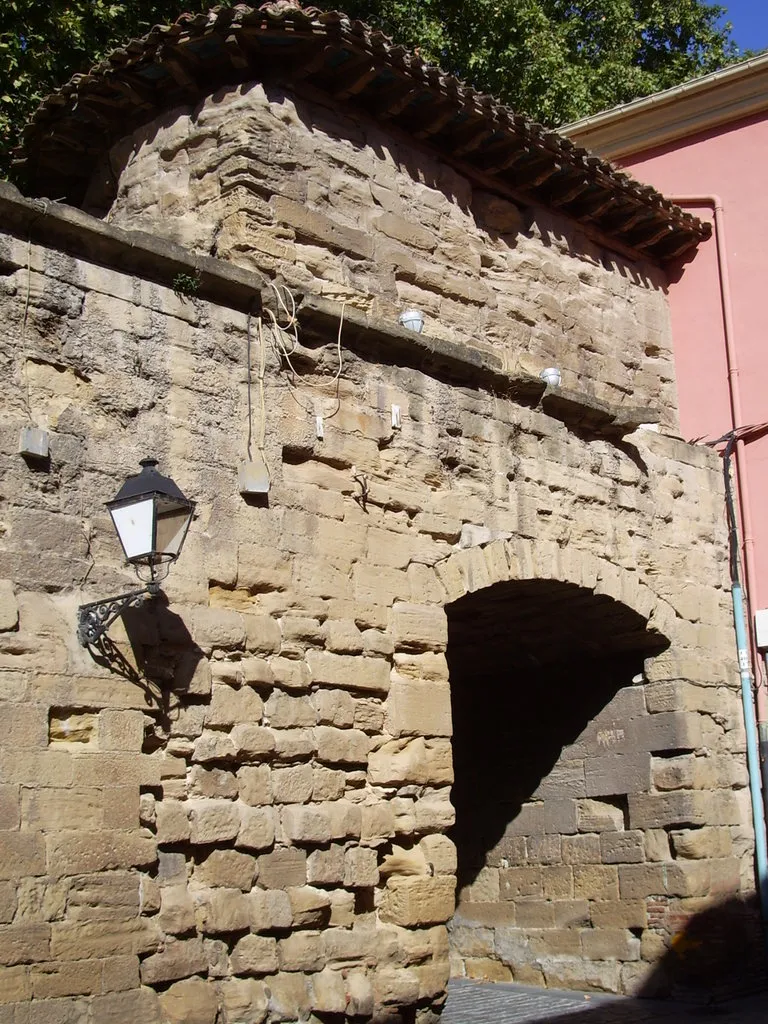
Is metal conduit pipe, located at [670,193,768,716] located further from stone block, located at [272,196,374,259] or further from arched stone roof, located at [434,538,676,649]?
stone block, located at [272,196,374,259]

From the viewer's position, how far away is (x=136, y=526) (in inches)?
202

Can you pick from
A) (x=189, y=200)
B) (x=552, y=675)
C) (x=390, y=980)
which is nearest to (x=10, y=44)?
(x=189, y=200)

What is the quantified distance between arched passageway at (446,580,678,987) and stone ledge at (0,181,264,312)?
8.15 feet

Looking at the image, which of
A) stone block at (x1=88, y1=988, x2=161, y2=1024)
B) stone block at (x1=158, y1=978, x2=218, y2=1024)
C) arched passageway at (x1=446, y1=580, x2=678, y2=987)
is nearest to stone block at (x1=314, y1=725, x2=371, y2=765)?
stone block at (x1=158, y1=978, x2=218, y2=1024)

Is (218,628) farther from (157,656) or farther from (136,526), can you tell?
(136,526)

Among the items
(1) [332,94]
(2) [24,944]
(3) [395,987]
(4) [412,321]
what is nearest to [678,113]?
(1) [332,94]

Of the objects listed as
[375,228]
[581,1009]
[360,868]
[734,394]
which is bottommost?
[581,1009]

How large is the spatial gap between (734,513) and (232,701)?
4725mm

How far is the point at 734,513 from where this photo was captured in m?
9.09

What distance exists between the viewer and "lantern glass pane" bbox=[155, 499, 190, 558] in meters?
5.16

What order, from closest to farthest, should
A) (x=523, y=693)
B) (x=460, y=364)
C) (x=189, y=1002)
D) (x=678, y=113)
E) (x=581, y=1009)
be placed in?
(x=189, y=1002) < (x=460, y=364) < (x=581, y=1009) < (x=523, y=693) < (x=678, y=113)

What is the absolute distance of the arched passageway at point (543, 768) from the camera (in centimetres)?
820

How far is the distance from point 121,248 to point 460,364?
7.12 feet

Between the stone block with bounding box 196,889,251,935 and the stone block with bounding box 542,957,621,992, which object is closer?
the stone block with bounding box 196,889,251,935
